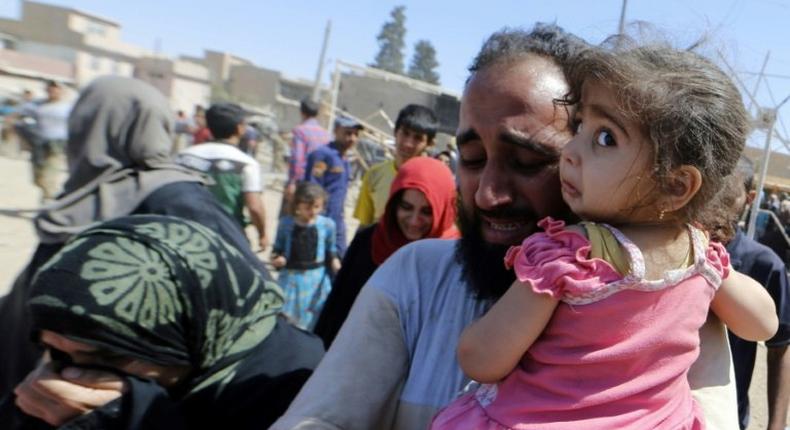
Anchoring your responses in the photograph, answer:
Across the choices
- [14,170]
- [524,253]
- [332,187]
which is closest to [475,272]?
[524,253]

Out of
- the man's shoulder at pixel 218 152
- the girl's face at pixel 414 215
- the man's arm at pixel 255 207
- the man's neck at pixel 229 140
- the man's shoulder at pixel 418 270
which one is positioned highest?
the man's shoulder at pixel 418 270

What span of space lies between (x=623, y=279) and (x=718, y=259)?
247 millimetres

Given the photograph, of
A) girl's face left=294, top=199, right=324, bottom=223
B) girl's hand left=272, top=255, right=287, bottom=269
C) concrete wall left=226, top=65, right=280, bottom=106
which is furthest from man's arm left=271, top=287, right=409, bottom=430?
concrete wall left=226, top=65, right=280, bottom=106

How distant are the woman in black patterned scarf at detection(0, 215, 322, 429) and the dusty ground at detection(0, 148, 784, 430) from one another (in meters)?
5.42

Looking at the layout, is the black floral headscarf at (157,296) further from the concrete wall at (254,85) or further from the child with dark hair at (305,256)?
the concrete wall at (254,85)

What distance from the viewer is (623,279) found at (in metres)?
1.11

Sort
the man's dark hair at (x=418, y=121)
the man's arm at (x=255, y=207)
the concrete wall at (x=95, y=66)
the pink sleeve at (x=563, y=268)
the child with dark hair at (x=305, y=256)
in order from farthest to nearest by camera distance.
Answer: the concrete wall at (x=95, y=66), the man's arm at (x=255, y=207), the child with dark hair at (x=305, y=256), the man's dark hair at (x=418, y=121), the pink sleeve at (x=563, y=268)

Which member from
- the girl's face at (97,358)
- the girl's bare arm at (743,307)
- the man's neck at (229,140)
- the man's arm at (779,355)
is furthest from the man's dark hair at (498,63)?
the man's neck at (229,140)

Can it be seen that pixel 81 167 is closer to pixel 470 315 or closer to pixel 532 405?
pixel 470 315

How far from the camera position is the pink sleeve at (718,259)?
1229 mm

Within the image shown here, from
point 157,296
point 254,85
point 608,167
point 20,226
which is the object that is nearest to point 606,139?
point 608,167

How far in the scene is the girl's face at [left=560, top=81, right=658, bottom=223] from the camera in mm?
1145

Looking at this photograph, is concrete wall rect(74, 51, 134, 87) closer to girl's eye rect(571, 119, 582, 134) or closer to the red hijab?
the red hijab

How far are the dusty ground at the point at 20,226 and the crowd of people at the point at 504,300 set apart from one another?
5.35 metres
